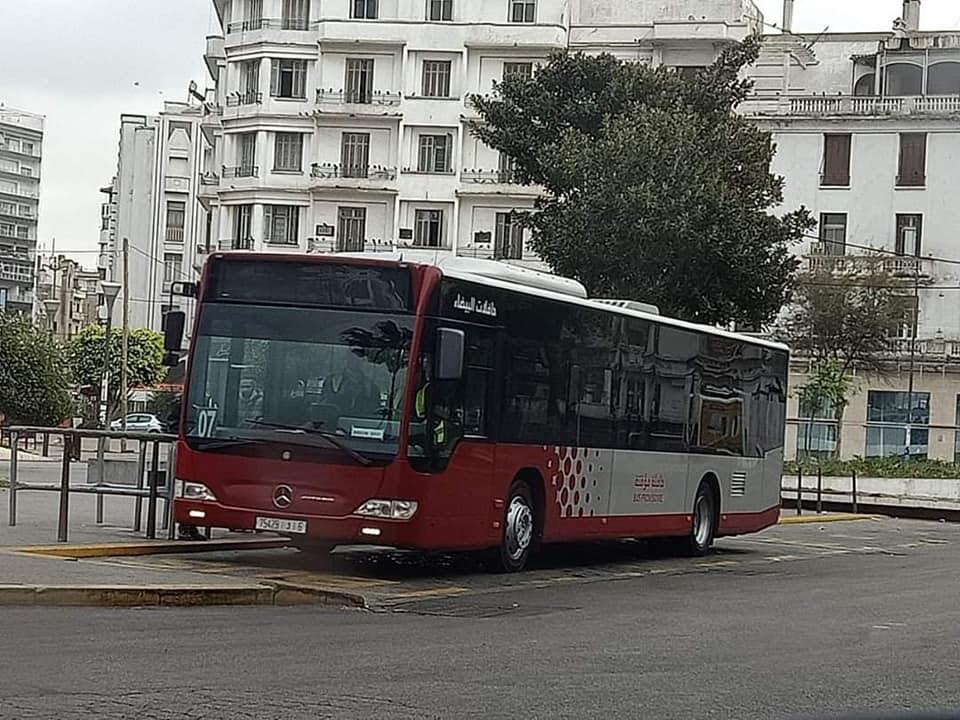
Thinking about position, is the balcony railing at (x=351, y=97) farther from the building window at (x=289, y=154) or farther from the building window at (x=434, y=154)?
the building window at (x=434, y=154)

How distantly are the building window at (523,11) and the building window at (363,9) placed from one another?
520cm

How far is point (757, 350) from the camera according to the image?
2398cm

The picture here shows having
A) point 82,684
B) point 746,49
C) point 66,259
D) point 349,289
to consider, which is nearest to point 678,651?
point 82,684

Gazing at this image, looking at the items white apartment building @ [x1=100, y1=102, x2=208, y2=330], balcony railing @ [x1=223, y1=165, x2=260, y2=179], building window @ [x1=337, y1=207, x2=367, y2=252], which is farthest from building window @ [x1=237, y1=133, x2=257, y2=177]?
white apartment building @ [x1=100, y1=102, x2=208, y2=330]

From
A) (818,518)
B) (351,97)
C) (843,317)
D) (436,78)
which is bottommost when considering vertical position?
(818,518)

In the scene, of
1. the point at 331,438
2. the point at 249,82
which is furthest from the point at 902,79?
the point at 331,438

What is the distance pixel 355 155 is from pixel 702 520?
45258mm

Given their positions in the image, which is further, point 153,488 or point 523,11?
point 523,11

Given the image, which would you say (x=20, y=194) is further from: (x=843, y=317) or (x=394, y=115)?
(x=843, y=317)

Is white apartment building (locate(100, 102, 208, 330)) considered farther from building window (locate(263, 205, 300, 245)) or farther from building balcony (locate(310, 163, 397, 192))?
building balcony (locate(310, 163, 397, 192))

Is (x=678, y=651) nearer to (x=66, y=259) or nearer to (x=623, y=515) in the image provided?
(x=623, y=515)

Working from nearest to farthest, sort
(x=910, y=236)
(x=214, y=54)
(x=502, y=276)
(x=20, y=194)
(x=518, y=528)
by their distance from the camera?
(x=502, y=276) → (x=518, y=528) → (x=910, y=236) → (x=214, y=54) → (x=20, y=194)

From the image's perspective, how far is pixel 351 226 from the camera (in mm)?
66188

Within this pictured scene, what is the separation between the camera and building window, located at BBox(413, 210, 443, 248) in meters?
65.7
